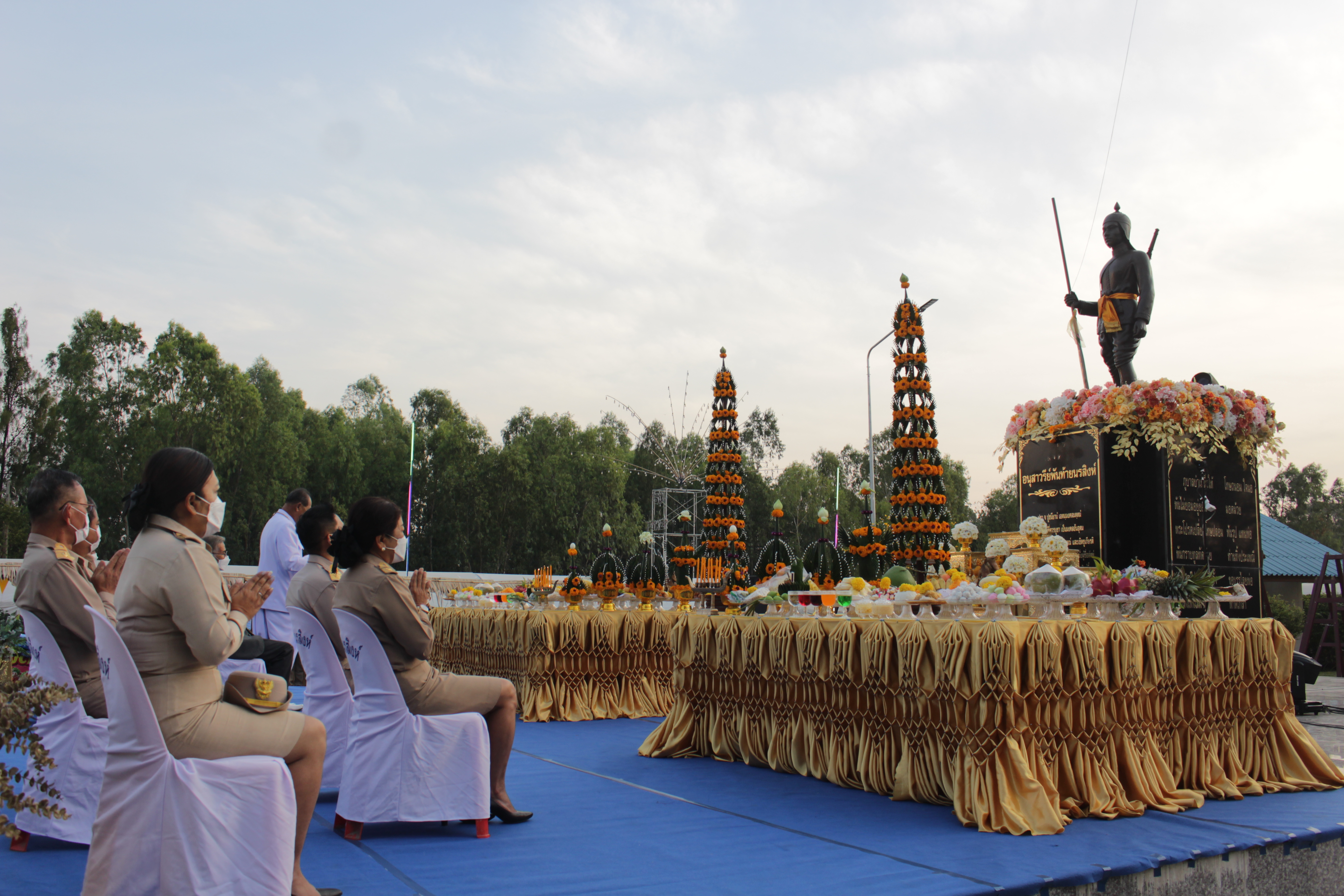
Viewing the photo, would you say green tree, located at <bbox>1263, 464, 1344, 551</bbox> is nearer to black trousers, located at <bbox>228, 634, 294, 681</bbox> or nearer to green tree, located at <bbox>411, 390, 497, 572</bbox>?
green tree, located at <bbox>411, 390, 497, 572</bbox>

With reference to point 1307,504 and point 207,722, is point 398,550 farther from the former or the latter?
point 1307,504

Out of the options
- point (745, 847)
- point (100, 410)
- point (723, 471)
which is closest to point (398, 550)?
point (745, 847)

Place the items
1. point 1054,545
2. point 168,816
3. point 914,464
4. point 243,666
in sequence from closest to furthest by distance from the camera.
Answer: point 168,816 < point 1054,545 < point 243,666 < point 914,464

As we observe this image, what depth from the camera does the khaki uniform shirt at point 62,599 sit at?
359 centimetres

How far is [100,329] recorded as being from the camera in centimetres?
3262

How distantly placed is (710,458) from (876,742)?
1206cm

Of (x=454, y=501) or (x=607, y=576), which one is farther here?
(x=454, y=501)

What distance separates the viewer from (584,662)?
807cm

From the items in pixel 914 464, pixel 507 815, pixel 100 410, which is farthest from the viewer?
pixel 100 410

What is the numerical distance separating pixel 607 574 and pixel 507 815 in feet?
14.1

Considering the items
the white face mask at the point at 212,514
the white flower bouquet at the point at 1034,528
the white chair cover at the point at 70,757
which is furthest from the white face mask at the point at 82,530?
the white flower bouquet at the point at 1034,528

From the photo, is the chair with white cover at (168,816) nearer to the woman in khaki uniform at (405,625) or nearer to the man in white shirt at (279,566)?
A: the woman in khaki uniform at (405,625)

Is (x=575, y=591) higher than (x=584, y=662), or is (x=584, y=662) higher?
→ (x=575, y=591)

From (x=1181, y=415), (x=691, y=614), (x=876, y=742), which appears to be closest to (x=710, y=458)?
(x=1181, y=415)
